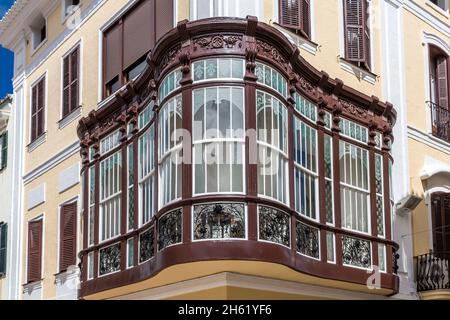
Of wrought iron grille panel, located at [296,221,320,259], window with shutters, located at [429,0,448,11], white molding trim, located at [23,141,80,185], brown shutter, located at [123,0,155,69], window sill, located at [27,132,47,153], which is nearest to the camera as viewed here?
wrought iron grille panel, located at [296,221,320,259]

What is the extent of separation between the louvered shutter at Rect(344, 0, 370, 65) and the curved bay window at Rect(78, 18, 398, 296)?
1.13m

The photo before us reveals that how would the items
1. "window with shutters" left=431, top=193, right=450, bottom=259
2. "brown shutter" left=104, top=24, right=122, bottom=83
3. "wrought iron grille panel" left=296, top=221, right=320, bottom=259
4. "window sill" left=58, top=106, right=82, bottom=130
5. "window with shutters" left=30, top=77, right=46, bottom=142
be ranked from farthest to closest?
1. "window with shutters" left=30, top=77, right=46, bottom=142
2. "window sill" left=58, top=106, right=82, bottom=130
3. "window with shutters" left=431, top=193, right=450, bottom=259
4. "brown shutter" left=104, top=24, right=122, bottom=83
5. "wrought iron grille panel" left=296, top=221, right=320, bottom=259

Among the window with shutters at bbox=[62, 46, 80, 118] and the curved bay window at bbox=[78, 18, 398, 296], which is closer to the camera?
the curved bay window at bbox=[78, 18, 398, 296]

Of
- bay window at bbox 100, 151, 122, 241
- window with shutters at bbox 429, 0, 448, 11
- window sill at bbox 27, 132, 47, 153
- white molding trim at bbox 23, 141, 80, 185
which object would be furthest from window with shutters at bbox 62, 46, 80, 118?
window with shutters at bbox 429, 0, 448, 11

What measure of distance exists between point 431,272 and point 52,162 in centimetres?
967

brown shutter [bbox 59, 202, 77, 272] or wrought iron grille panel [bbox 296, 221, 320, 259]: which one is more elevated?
brown shutter [bbox 59, 202, 77, 272]

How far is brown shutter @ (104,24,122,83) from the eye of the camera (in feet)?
64.6

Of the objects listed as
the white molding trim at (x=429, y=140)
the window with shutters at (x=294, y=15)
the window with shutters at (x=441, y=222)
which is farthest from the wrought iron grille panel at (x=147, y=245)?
the window with shutters at (x=441, y=222)

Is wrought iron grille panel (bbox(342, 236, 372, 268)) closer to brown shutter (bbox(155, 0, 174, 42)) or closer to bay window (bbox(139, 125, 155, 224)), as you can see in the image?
bay window (bbox(139, 125, 155, 224))

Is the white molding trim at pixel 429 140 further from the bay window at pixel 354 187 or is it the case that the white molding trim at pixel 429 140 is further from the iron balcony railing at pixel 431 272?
the iron balcony railing at pixel 431 272

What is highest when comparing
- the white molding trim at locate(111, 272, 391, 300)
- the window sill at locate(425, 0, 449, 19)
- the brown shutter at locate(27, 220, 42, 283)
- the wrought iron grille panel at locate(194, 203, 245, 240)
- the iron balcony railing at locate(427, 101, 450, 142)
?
the window sill at locate(425, 0, 449, 19)

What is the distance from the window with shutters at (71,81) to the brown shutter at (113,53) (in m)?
1.57

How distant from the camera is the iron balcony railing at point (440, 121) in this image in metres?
21.2

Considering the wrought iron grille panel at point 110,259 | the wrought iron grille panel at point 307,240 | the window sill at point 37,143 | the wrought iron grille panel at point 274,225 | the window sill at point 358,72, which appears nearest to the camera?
the wrought iron grille panel at point 274,225
